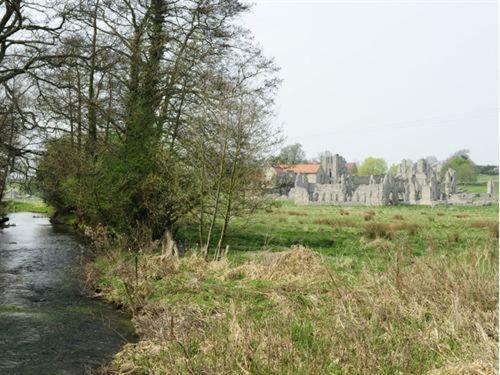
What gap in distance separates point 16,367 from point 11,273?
8417mm

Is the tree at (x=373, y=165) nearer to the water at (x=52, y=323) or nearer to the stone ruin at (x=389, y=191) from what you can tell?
the stone ruin at (x=389, y=191)

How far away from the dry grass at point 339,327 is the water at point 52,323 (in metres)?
0.62

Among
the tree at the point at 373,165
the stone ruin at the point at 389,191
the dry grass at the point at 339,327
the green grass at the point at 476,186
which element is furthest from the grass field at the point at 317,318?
the tree at the point at 373,165

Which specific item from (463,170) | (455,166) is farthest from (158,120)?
→ (455,166)

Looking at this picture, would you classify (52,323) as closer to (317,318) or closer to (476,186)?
(317,318)

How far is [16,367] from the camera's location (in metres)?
7.23

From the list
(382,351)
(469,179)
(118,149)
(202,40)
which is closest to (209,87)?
(202,40)

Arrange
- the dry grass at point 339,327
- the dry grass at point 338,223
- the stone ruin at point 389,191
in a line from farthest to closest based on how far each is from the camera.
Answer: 1. the stone ruin at point 389,191
2. the dry grass at point 338,223
3. the dry grass at point 339,327

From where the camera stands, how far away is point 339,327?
6430 millimetres

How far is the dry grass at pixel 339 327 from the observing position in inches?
218

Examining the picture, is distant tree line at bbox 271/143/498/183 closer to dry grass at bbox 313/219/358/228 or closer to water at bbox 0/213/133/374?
dry grass at bbox 313/219/358/228

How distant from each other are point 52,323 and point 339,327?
20.5 ft

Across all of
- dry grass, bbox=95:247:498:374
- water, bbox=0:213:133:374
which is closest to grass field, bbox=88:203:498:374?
dry grass, bbox=95:247:498:374

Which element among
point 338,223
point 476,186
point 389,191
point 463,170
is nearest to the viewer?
point 338,223
